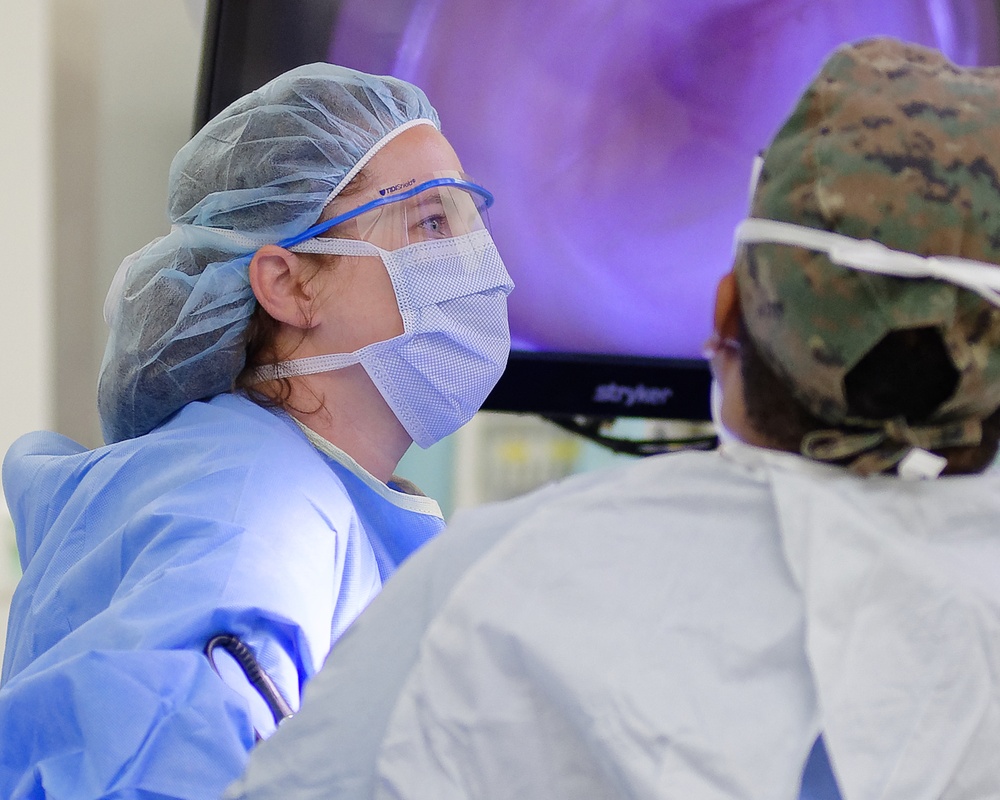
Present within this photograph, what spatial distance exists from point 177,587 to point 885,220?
595 millimetres

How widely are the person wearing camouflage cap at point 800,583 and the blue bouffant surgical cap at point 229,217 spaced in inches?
22.7

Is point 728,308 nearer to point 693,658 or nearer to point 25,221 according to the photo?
point 693,658

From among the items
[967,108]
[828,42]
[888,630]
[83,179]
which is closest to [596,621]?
[888,630]

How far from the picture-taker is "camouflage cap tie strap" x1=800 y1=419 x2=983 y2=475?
596 millimetres

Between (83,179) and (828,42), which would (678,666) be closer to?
(828,42)

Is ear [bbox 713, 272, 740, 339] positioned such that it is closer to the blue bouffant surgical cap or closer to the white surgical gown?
the white surgical gown

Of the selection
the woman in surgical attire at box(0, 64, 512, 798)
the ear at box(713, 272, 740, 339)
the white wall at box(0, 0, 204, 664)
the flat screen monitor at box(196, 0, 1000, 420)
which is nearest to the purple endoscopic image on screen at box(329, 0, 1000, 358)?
the flat screen monitor at box(196, 0, 1000, 420)

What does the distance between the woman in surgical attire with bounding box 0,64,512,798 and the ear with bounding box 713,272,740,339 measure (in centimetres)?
44

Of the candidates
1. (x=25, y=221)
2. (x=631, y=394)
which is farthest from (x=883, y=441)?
(x=25, y=221)

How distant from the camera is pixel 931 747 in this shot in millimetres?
554

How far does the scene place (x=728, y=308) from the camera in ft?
2.15

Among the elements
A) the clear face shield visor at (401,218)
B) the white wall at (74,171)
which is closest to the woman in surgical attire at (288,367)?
the clear face shield visor at (401,218)

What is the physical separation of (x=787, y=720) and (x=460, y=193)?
2.50 ft

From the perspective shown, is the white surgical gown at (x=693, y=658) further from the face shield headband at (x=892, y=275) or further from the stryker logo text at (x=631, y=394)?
the stryker logo text at (x=631, y=394)
